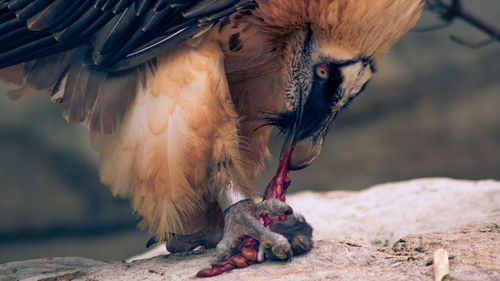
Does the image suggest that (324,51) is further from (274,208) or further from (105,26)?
(105,26)

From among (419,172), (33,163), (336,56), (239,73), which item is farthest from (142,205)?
(419,172)

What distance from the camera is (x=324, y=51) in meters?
2.33

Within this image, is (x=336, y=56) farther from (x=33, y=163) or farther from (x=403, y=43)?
(x=403, y=43)

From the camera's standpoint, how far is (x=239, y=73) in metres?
2.76

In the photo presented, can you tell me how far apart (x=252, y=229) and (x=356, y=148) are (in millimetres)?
5542

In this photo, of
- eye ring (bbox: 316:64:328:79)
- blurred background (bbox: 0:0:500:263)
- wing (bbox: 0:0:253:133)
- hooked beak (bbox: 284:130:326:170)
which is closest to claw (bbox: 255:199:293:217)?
hooked beak (bbox: 284:130:326:170)

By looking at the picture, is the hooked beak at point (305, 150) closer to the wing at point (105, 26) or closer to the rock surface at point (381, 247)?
the rock surface at point (381, 247)

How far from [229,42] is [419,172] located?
225 inches

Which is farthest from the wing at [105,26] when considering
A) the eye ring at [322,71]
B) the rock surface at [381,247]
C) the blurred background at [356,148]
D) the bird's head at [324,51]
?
the blurred background at [356,148]

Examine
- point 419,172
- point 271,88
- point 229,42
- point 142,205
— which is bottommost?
point 419,172

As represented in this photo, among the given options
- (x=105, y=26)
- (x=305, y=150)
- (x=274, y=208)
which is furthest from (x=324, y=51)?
(x=105, y=26)

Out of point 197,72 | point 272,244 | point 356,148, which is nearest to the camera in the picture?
point 272,244

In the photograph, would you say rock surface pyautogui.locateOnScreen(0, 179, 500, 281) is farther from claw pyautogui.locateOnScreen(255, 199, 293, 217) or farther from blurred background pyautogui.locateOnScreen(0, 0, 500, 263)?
blurred background pyautogui.locateOnScreen(0, 0, 500, 263)

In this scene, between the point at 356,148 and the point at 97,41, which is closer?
the point at 97,41
